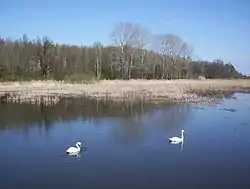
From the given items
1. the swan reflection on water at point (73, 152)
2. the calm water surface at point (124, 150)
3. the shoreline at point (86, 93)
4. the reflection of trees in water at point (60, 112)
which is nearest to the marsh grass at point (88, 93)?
the shoreline at point (86, 93)

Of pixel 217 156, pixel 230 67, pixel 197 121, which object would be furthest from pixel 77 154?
pixel 230 67

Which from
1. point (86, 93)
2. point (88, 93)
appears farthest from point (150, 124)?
point (86, 93)

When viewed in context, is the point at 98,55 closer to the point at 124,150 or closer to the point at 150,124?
the point at 150,124

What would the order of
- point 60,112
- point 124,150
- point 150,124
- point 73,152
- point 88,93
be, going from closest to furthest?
point 73,152 → point 124,150 → point 150,124 → point 60,112 → point 88,93

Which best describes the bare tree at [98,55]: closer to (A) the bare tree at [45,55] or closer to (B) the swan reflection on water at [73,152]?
(A) the bare tree at [45,55]

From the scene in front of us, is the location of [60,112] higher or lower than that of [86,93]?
lower

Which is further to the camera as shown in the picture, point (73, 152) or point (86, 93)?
point (86, 93)

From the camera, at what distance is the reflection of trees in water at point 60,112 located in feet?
55.9

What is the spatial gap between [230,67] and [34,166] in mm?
82835

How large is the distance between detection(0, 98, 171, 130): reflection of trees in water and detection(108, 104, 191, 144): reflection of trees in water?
1.19 meters

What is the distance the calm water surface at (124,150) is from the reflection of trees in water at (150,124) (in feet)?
0.11

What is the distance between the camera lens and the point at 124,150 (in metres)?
11.8

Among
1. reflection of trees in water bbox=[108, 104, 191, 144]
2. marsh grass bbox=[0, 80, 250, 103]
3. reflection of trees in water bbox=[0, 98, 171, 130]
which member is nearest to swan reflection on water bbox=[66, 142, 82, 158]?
reflection of trees in water bbox=[108, 104, 191, 144]

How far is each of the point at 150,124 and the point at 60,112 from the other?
5.51 meters
